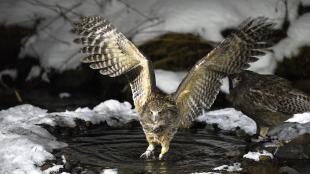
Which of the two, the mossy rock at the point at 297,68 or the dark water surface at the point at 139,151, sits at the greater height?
the mossy rock at the point at 297,68

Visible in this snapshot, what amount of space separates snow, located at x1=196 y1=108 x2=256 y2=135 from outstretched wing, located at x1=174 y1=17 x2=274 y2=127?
35.4 inches

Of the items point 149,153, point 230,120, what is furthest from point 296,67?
point 149,153

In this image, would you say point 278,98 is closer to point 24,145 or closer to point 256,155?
point 256,155

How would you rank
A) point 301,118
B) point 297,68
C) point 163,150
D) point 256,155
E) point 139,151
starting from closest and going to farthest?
point 256,155, point 163,150, point 139,151, point 301,118, point 297,68

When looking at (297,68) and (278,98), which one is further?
(297,68)

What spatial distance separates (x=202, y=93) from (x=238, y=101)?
2.89 feet

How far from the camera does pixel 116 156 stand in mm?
6789

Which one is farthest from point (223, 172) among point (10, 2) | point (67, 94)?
point (10, 2)

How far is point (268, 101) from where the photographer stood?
7949 millimetres

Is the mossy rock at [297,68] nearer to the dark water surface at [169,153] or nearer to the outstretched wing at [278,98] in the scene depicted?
the outstretched wing at [278,98]

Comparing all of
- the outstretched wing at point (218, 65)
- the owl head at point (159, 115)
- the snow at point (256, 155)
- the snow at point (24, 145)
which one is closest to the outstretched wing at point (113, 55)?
the owl head at point (159, 115)

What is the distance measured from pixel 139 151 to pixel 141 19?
5500 mm

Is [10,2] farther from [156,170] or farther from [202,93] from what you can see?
[156,170]

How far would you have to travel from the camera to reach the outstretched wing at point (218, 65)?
681 centimetres
